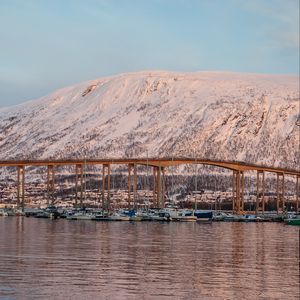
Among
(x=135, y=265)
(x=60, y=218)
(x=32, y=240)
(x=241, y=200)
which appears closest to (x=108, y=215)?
(x=60, y=218)

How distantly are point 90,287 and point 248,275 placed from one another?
10245 millimetres

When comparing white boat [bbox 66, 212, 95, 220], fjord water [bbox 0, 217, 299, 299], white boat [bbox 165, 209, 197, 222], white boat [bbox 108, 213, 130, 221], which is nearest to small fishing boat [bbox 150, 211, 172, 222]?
white boat [bbox 165, 209, 197, 222]

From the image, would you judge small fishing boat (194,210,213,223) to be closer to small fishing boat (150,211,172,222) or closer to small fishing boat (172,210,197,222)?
small fishing boat (172,210,197,222)

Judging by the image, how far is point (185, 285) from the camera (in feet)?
145

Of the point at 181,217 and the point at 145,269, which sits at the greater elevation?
the point at 145,269

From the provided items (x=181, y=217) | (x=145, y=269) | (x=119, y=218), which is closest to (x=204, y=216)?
(x=181, y=217)

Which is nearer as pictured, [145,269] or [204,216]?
[145,269]

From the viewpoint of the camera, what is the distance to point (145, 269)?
51125 millimetres

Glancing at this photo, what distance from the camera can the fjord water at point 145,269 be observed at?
137 ft

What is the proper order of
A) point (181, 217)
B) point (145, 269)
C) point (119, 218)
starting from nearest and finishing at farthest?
point (145, 269) < point (181, 217) < point (119, 218)

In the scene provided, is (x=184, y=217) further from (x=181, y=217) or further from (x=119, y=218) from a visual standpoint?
(x=119, y=218)

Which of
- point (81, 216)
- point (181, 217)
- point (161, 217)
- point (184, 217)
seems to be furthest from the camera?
point (81, 216)

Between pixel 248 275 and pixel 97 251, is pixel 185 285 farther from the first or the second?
pixel 97 251

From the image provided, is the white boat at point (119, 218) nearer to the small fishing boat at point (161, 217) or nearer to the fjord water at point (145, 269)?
the small fishing boat at point (161, 217)
